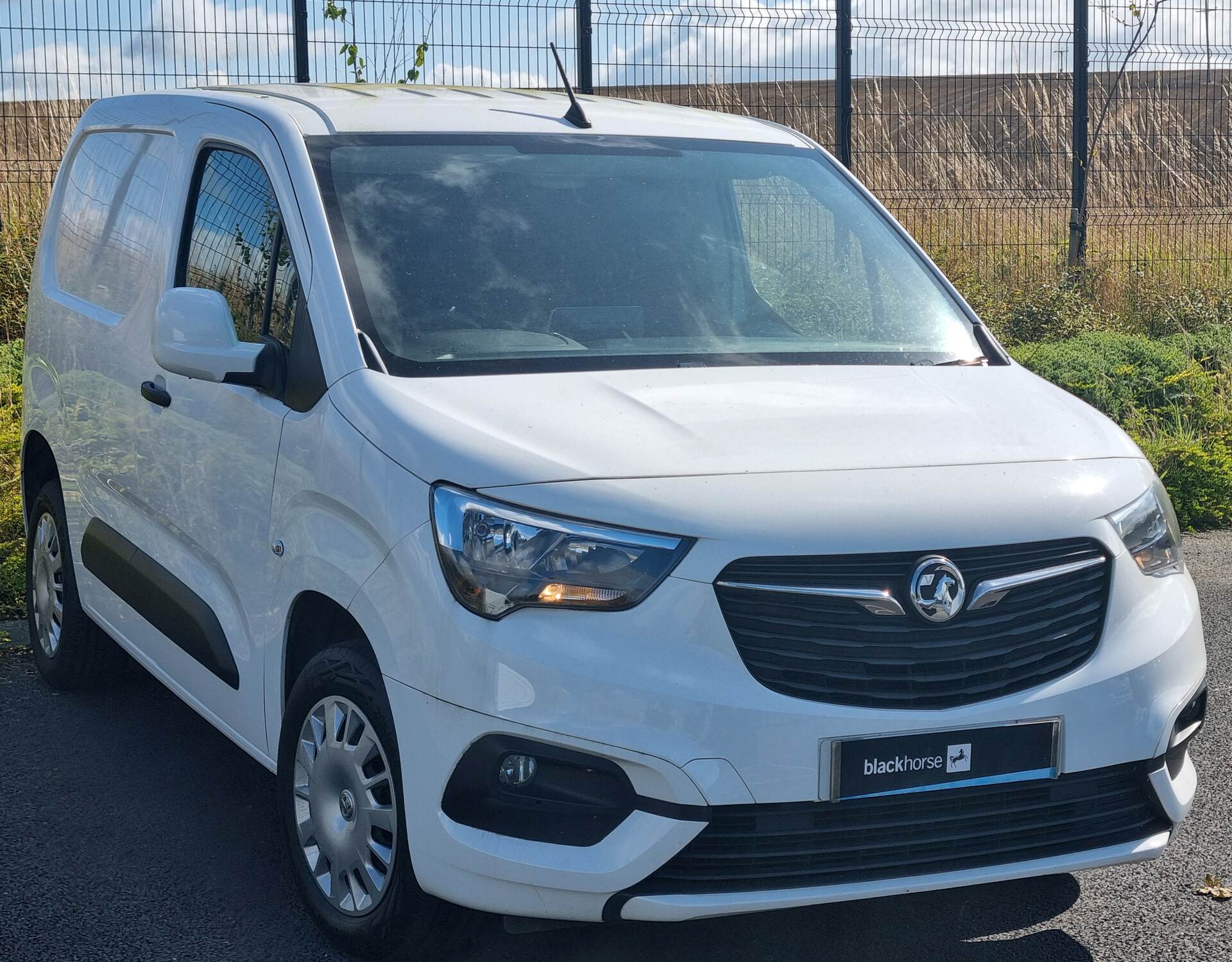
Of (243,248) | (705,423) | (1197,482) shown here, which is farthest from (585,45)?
(705,423)

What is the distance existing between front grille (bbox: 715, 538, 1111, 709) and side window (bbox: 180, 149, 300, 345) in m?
1.46

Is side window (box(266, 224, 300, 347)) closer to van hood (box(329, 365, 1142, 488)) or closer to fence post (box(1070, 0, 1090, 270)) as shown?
van hood (box(329, 365, 1142, 488))

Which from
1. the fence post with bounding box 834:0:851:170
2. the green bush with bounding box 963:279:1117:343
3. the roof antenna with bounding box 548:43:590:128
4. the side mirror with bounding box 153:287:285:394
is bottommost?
the green bush with bounding box 963:279:1117:343

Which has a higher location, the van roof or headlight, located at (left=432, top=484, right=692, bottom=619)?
the van roof

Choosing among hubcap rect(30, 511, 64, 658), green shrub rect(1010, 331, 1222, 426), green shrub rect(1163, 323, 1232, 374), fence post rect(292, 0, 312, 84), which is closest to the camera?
hubcap rect(30, 511, 64, 658)

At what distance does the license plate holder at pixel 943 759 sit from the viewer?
276cm

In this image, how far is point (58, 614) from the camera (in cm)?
530

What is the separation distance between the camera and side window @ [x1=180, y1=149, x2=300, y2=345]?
12.0ft

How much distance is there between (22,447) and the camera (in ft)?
17.9

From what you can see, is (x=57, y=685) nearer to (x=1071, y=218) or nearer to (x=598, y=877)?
(x=598, y=877)

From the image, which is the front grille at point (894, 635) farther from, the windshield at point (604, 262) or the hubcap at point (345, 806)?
the windshield at point (604, 262)

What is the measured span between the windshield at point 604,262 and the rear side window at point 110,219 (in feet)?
3.09

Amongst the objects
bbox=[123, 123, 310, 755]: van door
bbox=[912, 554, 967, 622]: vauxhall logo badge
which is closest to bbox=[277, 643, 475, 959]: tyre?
bbox=[123, 123, 310, 755]: van door

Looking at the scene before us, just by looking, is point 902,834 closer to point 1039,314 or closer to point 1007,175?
point 1039,314
